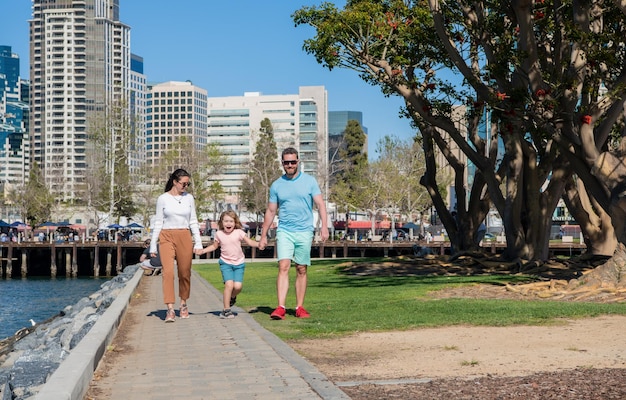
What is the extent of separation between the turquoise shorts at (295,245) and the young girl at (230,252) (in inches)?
33.2

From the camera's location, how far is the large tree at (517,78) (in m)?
18.5

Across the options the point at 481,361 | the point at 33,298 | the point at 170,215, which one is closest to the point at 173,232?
the point at 170,215

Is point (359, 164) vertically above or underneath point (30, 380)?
above

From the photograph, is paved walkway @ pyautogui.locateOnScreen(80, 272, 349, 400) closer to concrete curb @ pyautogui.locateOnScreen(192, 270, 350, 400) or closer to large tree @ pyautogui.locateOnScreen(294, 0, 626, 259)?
concrete curb @ pyautogui.locateOnScreen(192, 270, 350, 400)

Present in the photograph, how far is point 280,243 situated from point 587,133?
828cm

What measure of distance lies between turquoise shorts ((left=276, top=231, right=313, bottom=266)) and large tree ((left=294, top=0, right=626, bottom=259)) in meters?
7.51

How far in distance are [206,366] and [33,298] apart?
3737cm

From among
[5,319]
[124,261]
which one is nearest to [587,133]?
[5,319]

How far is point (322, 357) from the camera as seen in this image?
30.0ft

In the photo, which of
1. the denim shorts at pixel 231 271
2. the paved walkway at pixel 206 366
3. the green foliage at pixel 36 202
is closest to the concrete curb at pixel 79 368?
the paved walkway at pixel 206 366

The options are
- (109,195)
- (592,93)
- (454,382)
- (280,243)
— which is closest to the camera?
(454,382)

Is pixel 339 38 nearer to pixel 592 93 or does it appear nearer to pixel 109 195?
pixel 592 93

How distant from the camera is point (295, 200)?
40.2 ft

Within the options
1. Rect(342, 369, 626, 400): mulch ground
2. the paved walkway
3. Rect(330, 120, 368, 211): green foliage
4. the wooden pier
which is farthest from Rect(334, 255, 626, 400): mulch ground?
Rect(330, 120, 368, 211): green foliage
